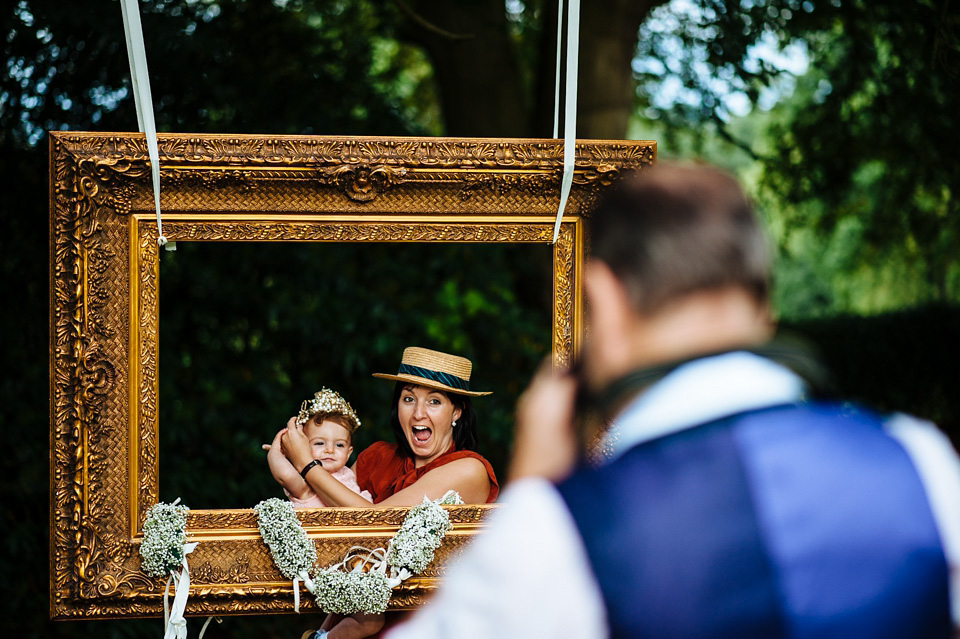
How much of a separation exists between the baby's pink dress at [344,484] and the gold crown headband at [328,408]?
0.14 metres

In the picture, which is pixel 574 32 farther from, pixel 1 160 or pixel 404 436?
pixel 1 160

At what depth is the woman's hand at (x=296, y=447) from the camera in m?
2.28

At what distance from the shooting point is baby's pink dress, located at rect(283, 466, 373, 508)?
7.18 ft

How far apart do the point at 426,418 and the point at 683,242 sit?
173 centimetres

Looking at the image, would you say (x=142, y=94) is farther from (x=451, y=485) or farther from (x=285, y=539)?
(x=451, y=485)

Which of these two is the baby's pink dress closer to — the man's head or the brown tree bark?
the man's head

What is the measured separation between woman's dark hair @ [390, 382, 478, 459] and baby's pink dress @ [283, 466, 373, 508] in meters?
0.23

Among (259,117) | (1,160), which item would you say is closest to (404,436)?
(259,117)

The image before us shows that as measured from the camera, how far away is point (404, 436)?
103 inches

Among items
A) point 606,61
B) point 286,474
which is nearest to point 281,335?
point 286,474

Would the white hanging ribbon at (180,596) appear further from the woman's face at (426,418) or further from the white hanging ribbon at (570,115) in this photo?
the white hanging ribbon at (570,115)

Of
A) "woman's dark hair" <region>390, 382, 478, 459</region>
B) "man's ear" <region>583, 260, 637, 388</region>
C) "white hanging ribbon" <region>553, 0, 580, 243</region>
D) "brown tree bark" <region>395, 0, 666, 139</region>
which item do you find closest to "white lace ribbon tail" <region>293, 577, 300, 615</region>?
"woman's dark hair" <region>390, 382, 478, 459</region>

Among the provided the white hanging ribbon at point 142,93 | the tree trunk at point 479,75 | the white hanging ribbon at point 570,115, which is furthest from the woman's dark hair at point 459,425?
the tree trunk at point 479,75

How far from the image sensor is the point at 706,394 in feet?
3.02
